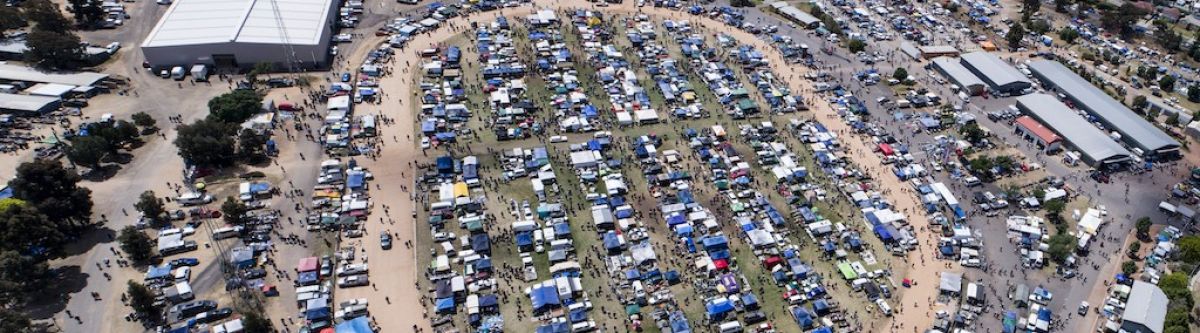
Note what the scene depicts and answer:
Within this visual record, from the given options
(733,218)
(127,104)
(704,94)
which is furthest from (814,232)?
(127,104)

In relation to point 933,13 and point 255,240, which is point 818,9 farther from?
point 255,240

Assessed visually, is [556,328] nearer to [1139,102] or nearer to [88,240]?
[88,240]

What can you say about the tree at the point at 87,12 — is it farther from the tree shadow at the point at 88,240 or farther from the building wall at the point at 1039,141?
the building wall at the point at 1039,141

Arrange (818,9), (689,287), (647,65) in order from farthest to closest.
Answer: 1. (818,9)
2. (647,65)
3. (689,287)

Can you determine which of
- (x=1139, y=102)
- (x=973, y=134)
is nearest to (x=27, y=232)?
(x=973, y=134)

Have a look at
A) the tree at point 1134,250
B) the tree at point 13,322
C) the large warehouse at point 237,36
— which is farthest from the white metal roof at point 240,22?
the tree at point 1134,250

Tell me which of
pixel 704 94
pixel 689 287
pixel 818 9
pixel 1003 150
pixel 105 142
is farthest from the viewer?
pixel 818 9
